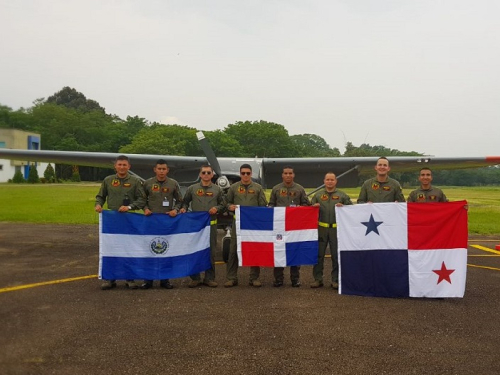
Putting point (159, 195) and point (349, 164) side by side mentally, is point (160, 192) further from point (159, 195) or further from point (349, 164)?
point (349, 164)

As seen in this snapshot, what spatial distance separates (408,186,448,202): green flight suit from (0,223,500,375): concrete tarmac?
145 cm

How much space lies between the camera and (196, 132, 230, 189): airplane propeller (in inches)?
345

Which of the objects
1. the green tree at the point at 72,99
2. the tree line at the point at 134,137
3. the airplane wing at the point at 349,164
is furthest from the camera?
the green tree at the point at 72,99

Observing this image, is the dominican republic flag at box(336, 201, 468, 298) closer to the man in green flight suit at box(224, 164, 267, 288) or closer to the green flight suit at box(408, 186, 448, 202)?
the green flight suit at box(408, 186, 448, 202)

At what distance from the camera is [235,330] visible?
4.43 metres

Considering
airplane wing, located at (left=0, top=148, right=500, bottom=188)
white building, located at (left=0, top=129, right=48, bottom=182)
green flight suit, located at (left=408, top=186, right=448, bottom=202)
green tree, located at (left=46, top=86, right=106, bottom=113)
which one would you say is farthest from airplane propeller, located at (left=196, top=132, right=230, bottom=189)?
green tree, located at (left=46, top=86, right=106, bottom=113)

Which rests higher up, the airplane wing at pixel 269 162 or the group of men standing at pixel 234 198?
the airplane wing at pixel 269 162

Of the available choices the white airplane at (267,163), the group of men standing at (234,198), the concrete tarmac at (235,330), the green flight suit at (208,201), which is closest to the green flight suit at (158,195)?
the group of men standing at (234,198)

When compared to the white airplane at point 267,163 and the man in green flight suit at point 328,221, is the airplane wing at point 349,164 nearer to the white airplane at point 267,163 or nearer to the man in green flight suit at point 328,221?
the white airplane at point 267,163

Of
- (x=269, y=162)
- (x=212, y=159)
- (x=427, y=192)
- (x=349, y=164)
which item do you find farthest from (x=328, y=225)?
(x=349, y=164)

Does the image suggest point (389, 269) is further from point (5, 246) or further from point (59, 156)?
point (59, 156)

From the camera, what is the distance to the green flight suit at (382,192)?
6594 millimetres

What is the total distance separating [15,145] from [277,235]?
5850cm

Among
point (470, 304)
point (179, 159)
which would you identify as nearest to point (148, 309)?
point (470, 304)
